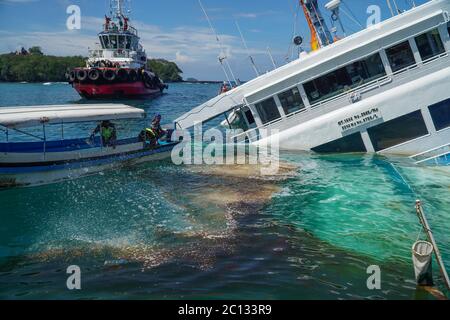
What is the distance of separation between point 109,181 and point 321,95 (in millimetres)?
9758

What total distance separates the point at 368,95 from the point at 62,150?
1266 cm

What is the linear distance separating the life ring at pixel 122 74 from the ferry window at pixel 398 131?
41.9m

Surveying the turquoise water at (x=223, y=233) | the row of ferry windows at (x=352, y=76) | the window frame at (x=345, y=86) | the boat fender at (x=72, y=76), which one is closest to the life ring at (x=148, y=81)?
the boat fender at (x=72, y=76)

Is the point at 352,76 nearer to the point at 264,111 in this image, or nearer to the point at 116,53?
the point at 264,111

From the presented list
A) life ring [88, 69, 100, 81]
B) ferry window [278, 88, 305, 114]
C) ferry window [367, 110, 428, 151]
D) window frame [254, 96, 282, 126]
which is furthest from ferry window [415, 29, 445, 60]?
life ring [88, 69, 100, 81]

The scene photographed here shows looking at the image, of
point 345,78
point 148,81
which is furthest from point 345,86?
point 148,81

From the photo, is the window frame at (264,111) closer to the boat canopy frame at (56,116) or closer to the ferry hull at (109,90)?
the boat canopy frame at (56,116)

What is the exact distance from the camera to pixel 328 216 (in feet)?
36.0

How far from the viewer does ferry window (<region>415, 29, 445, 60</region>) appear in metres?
16.0

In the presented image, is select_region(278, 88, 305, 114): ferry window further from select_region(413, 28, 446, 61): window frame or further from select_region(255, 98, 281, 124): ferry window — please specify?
select_region(413, 28, 446, 61): window frame

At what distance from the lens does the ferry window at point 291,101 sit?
1745 cm

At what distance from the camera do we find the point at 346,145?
16703mm

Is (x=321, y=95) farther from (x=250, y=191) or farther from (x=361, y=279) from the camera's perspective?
(x=361, y=279)

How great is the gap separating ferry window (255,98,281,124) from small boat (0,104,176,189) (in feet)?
14.3
